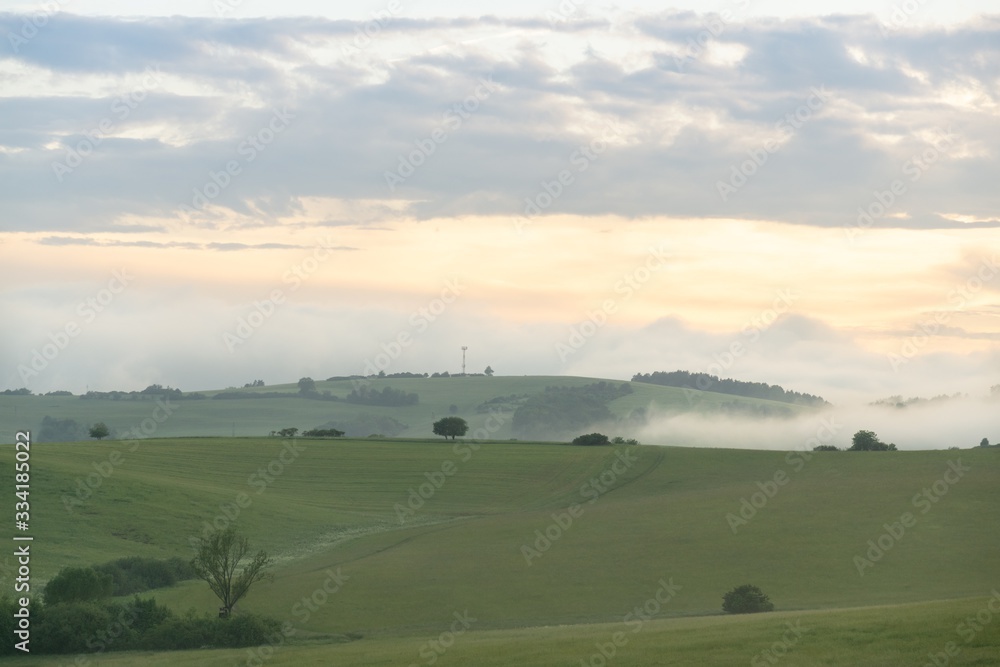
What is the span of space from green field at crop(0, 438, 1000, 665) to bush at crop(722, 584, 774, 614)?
826 mm

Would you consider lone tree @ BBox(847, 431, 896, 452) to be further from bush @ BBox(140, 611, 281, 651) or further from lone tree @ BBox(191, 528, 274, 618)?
bush @ BBox(140, 611, 281, 651)

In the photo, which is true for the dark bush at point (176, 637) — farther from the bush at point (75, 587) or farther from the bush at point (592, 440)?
the bush at point (592, 440)

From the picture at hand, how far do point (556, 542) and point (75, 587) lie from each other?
2804 centimetres

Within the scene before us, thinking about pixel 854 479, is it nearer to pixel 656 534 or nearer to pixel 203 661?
pixel 656 534

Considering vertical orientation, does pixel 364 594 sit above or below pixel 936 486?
below

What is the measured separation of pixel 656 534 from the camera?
57688 mm

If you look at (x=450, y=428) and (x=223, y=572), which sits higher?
(x=450, y=428)

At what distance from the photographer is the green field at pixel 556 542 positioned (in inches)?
1105

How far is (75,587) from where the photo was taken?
37750 mm

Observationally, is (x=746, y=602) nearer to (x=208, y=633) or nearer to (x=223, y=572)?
(x=208, y=633)

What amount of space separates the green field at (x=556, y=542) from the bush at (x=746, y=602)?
826 mm

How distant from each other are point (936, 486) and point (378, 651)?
49429 millimetres

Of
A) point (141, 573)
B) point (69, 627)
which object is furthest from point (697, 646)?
Answer: point (141, 573)

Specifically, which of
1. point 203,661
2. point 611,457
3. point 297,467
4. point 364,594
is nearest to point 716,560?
point 364,594
